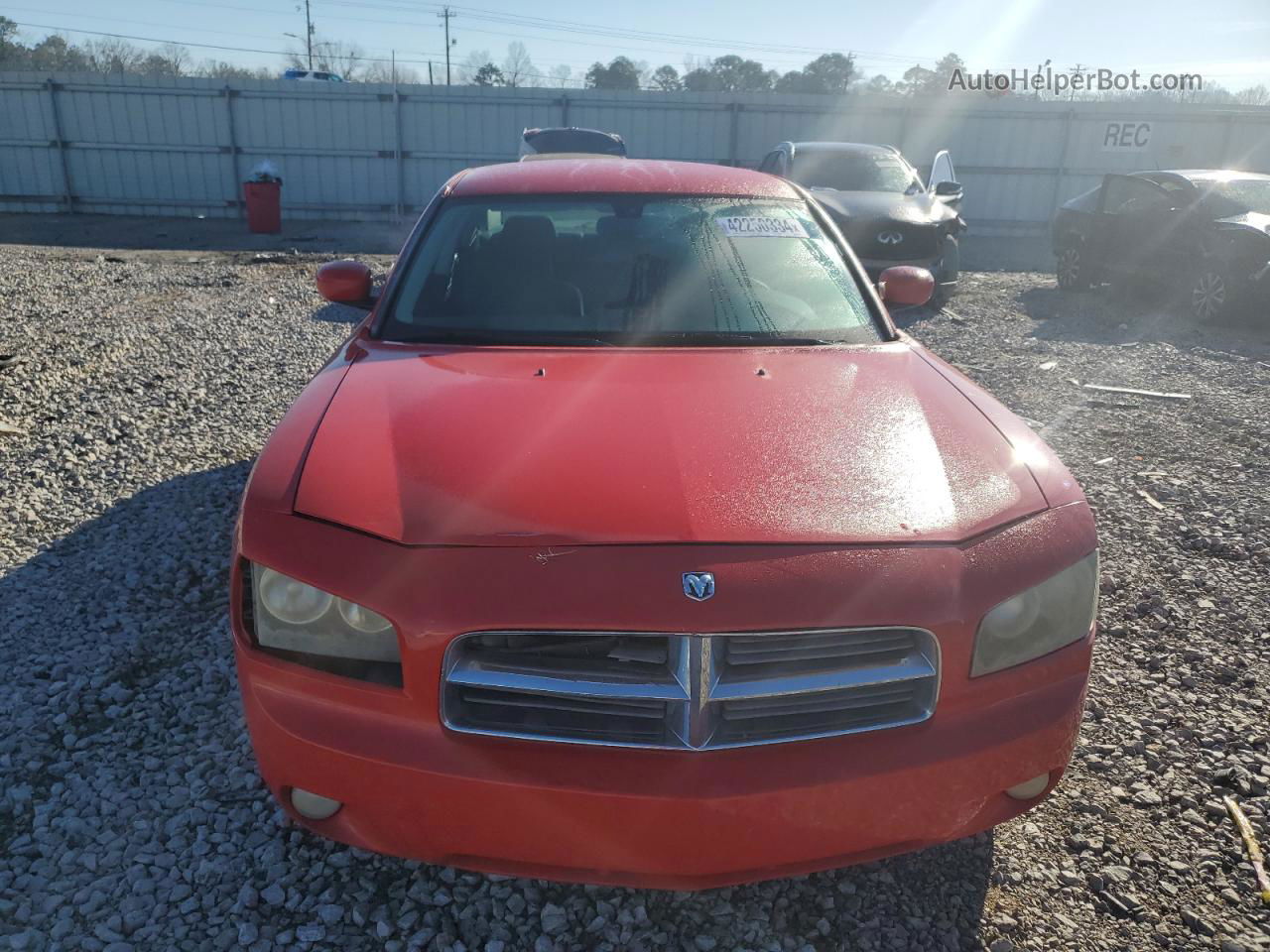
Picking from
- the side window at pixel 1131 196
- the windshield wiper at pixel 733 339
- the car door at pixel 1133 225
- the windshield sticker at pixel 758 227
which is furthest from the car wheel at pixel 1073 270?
the windshield wiper at pixel 733 339

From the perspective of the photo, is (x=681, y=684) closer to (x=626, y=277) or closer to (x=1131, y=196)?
(x=626, y=277)

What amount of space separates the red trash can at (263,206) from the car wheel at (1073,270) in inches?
494

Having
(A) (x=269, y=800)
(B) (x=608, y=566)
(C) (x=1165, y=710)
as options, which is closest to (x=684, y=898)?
(B) (x=608, y=566)

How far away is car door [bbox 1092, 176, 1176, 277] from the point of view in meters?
10.0

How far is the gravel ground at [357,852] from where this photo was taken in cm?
206

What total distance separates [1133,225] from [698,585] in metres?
10.8

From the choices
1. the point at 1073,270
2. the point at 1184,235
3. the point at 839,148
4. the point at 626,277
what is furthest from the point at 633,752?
the point at 1073,270

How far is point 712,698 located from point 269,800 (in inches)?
54.4

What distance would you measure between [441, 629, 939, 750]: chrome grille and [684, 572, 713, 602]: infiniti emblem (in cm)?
7

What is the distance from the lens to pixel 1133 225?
10406 millimetres

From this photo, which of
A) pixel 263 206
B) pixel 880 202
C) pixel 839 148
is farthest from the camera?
pixel 263 206

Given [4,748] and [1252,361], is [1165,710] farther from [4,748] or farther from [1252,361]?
[1252,361]

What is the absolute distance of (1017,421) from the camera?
245cm

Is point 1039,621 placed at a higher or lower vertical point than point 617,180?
lower
